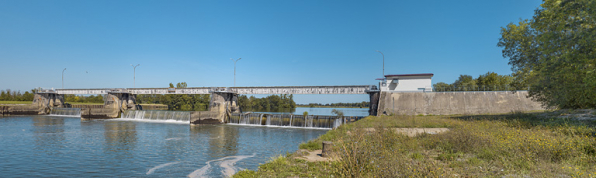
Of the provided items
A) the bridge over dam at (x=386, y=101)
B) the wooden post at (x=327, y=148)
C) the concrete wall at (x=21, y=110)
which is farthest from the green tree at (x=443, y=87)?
the concrete wall at (x=21, y=110)

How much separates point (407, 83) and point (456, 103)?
7.14m

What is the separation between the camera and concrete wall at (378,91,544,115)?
37.9m

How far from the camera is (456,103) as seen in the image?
129 ft

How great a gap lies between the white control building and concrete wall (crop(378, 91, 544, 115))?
1.02 m

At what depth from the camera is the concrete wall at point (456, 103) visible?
37.9 metres

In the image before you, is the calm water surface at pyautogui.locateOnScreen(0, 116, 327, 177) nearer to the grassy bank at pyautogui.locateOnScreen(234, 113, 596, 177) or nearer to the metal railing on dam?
the grassy bank at pyautogui.locateOnScreen(234, 113, 596, 177)

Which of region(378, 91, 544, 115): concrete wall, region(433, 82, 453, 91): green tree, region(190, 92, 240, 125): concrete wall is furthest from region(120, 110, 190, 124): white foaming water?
region(433, 82, 453, 91): green tree

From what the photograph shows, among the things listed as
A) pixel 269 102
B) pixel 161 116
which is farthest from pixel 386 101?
pixel 269 102

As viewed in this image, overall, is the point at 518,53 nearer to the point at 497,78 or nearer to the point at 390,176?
the point at 497,78

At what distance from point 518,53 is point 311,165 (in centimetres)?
3701

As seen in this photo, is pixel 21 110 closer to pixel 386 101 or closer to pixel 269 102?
pixel 386 101

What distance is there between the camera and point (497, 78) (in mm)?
61969

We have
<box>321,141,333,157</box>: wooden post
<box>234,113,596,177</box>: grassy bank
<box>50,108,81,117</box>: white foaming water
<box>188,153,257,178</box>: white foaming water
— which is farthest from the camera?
<box>50,108,81,117</box>: white foaming water

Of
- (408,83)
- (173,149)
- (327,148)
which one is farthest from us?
(408,83)
